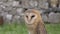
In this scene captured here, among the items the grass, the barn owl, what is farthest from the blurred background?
the barn owl

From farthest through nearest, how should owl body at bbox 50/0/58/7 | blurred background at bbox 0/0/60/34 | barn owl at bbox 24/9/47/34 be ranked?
owl body at bbox 50/0/58/7, blurred background at bbox 0/0/60/34, barn owl at bbox 24/9/47/34

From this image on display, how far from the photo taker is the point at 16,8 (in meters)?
9.60

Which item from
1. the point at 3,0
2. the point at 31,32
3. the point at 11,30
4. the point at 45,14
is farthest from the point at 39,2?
the point at 31,32

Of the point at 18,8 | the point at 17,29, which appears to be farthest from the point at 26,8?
the point at 17,29

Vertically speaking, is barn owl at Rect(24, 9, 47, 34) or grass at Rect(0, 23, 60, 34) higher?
barn owl at Rect(24, 9, 47, 34)

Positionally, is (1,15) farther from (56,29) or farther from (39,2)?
(56,29)

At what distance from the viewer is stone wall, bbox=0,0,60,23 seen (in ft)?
31.0

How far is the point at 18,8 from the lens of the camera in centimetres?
955

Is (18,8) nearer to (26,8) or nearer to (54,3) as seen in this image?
(26,8)

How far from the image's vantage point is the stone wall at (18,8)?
945 centimetres

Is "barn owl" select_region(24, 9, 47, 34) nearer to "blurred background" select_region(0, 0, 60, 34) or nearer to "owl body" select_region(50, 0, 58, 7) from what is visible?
"blurred background" select_region(0, 0, 60, 34)

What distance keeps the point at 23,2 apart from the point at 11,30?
6.13 feet

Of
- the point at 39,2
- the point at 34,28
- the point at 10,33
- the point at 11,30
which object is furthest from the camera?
the point at 39,2

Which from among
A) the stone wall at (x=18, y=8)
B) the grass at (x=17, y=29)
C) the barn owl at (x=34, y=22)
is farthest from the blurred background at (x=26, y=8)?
the barn owl at (x=34, y=22)
